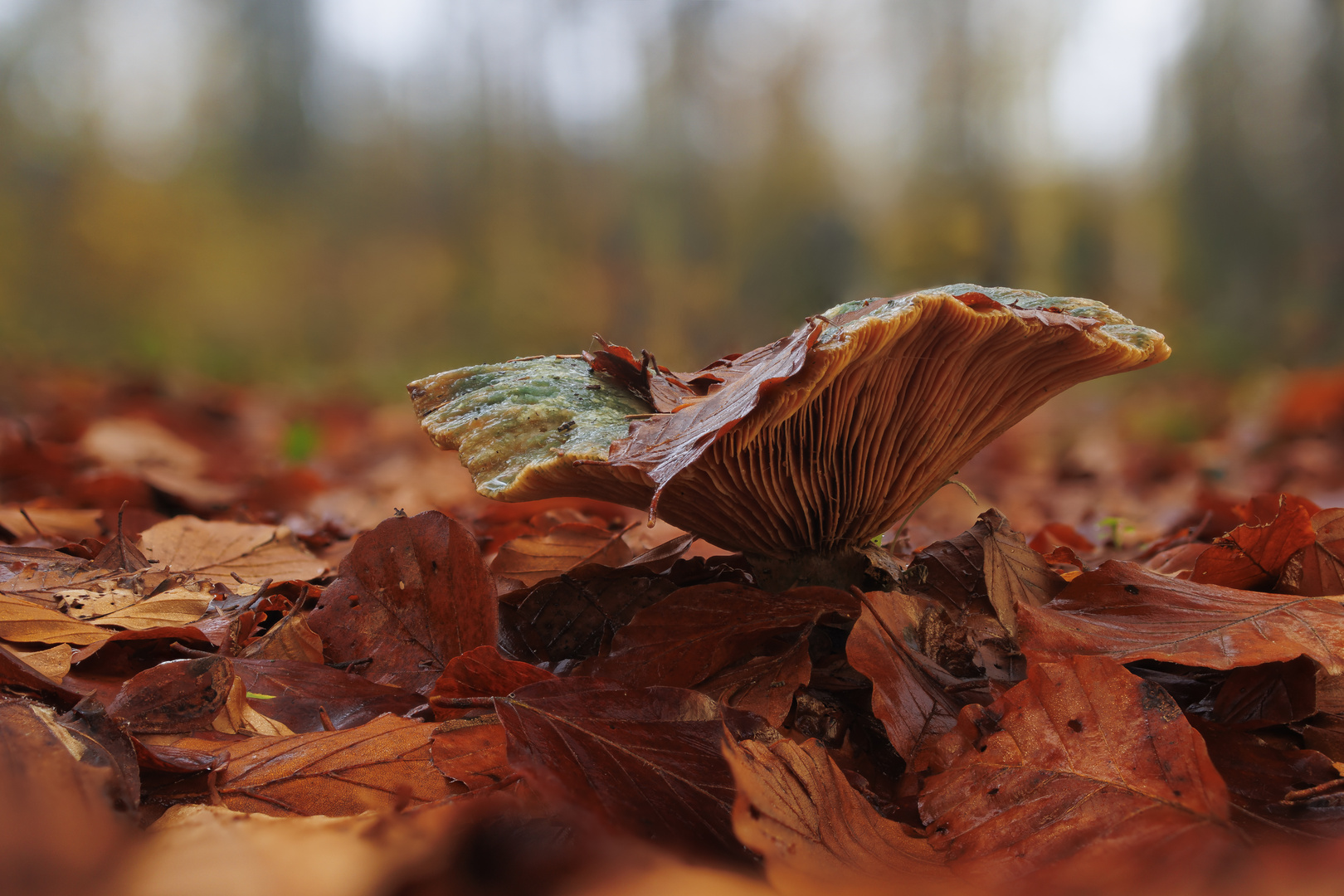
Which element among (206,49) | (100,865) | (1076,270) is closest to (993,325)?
(100,865)

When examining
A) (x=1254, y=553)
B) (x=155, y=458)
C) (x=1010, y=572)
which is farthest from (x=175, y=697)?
(x=155, y=458)

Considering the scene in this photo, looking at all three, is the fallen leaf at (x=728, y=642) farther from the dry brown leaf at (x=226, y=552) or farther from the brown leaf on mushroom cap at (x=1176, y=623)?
the dry brown leaf at (x=226, y=552)

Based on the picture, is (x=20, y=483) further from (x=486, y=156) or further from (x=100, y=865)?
(x=486, y=156)

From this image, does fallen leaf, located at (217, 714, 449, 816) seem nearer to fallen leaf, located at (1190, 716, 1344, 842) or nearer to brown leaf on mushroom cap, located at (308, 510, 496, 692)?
brown leaf on mushroom cap, located at (308, 510, 496, 692)

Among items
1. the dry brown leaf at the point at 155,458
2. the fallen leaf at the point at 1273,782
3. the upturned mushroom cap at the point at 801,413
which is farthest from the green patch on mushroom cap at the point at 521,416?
the dry brown leaf at the point at 155,458

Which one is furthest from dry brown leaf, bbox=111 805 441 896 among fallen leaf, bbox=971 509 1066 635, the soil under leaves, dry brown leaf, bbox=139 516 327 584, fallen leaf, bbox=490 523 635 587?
dry brown leaf, bbox=139 516 327 584

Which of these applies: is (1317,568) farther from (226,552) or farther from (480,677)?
(226,552)
